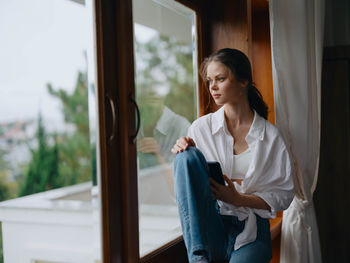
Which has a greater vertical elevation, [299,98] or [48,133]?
[299,98]

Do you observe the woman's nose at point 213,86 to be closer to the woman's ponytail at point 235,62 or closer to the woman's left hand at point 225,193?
the woman's ponytail at point 235,62

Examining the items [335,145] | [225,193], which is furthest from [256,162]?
[335,145]

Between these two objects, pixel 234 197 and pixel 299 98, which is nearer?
pixel 234 197

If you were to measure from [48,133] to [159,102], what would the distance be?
675 mm

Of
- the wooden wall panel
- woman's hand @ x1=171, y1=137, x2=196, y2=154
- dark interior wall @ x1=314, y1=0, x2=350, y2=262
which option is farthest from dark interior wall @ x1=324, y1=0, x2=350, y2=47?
woman's hand @ x1=171, y1=137, x2=196, y2=154

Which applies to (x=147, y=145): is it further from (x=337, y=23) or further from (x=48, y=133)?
(x=337, y=23)

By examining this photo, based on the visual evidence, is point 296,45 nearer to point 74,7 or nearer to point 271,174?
point 271,174

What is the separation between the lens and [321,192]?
9.64ft

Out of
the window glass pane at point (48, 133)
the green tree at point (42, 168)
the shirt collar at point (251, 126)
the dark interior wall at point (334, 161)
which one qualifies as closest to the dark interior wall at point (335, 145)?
the dark interior wall at point (334, 161)

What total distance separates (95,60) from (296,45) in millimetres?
1191

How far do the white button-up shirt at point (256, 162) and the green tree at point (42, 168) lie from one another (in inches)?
28.9

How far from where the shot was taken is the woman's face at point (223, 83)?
1.66m

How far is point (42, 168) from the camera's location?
Answer: 3.81 feet

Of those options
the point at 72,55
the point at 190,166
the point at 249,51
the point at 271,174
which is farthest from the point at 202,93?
the point at 72,55
